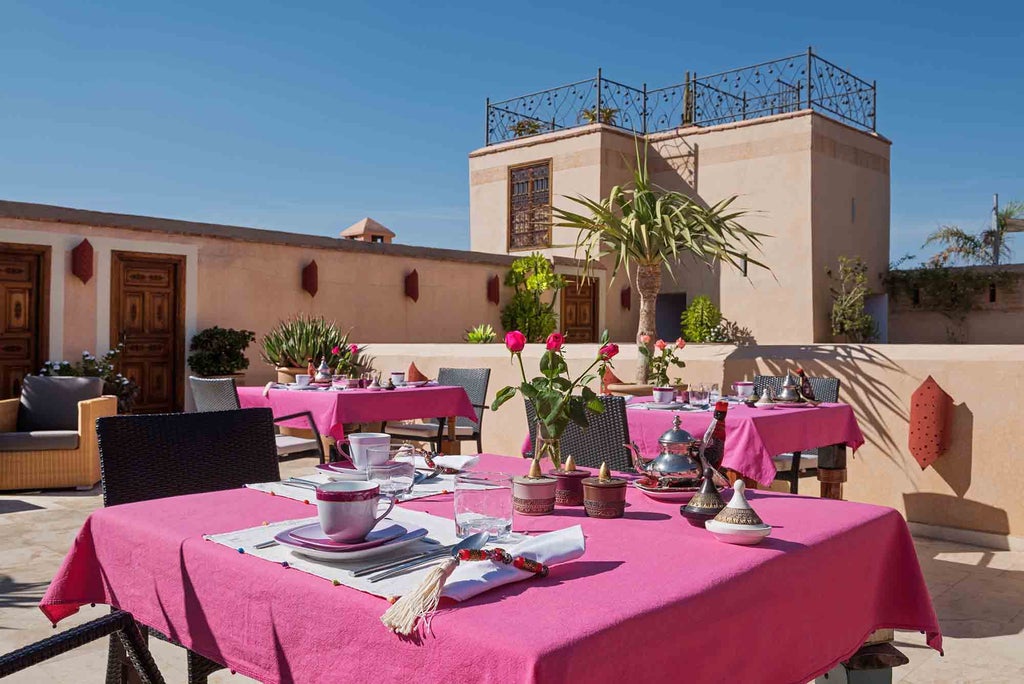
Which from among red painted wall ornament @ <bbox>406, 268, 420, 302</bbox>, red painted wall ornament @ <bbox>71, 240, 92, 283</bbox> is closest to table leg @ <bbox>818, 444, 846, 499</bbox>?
red painted wall ornament @ <bbox>71, 240, 92, 283</bbox>

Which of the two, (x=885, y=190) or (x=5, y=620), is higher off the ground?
(x=885, y=190)

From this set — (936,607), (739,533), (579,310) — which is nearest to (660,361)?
(936,607)

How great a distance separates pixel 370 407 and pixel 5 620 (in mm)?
2620

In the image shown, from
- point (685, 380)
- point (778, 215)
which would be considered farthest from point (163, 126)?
point (685, 380)

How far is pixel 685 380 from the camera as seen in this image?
6.19m

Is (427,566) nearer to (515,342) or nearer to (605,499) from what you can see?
(605,499)

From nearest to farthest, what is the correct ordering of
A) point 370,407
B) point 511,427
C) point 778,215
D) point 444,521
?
point 444,521
point 370,407
point 511,427
point 778,215

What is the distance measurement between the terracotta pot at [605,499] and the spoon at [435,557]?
36cm

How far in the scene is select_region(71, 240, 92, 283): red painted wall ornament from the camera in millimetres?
8789

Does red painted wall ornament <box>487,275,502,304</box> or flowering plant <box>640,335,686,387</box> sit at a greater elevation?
red painted wall ornament <box>487,275,502,304</box>

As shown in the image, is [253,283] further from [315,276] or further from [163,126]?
[163,126]

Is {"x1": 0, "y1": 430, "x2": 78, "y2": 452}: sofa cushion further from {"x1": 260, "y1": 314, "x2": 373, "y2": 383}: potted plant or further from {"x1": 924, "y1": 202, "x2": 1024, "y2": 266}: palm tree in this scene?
{"x1": 924, "y1": 202, "x2": 1024, "y2": 266}: palm tree

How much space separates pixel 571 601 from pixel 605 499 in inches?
21.8

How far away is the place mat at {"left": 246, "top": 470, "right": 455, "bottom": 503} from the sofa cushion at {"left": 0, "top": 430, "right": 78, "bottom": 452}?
15.7 feet
